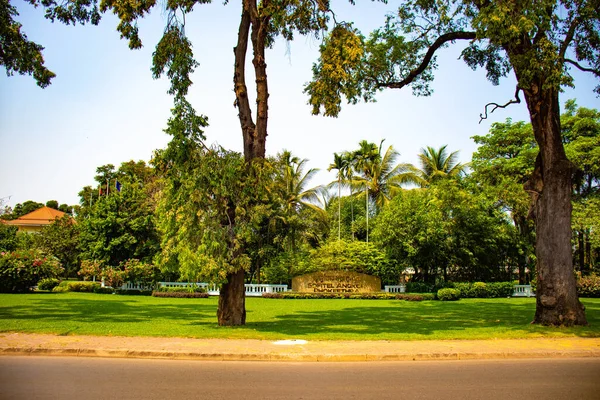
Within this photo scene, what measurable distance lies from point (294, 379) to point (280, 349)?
238 cm

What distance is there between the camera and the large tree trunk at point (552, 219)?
14250 mm

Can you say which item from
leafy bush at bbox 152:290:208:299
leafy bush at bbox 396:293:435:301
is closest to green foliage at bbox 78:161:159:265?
leafy bush at bbox 152:290:208:299

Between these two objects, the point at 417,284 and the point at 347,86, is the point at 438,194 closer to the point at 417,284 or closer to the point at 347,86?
the point at 417,284

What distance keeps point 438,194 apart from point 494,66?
16713 millimetres

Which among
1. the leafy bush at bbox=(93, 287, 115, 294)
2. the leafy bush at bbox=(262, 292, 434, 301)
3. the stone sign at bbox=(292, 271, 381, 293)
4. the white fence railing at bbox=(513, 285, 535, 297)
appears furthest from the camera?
the white fence railing at bbox=(513, 285, 535, 297)

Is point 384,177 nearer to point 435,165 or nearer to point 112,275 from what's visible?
point 435,165

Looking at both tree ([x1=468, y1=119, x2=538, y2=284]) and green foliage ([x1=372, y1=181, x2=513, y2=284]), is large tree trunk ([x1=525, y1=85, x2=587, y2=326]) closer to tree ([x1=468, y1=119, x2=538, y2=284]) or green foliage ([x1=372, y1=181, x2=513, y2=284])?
green foliage ([x1=372, y1=181, x2=513, y2=284])

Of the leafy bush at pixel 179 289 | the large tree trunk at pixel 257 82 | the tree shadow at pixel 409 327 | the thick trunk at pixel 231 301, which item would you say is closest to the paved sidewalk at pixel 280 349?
the tree shadow at pixel 409 327

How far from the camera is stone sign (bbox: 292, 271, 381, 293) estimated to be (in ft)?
107

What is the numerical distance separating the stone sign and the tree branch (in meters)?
17.3

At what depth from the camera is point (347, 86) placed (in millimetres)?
15062

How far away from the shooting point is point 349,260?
3344 cm

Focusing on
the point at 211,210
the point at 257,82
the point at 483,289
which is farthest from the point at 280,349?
the point at 483,289

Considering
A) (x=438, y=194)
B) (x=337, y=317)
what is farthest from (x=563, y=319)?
(x=438, y=194)
